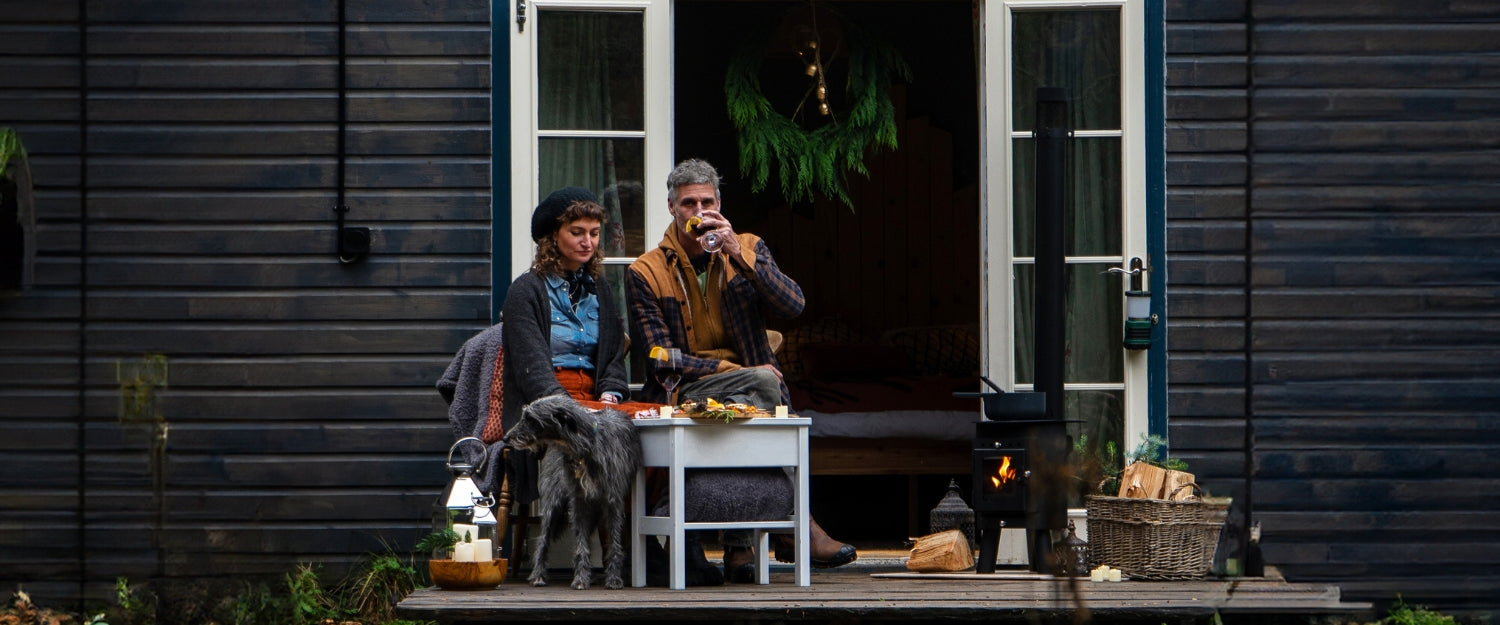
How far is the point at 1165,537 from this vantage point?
4781mm

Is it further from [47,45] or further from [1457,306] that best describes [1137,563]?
[47,45]

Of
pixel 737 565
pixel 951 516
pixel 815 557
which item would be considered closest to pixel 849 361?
pixel 951 516

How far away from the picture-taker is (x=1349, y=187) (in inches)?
237

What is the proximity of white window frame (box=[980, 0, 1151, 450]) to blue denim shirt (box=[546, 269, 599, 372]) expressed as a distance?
1.59 meters

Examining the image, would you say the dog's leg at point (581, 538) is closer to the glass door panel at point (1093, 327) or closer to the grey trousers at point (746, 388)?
the grey trousers at point (746, 388)

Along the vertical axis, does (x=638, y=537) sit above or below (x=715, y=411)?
below

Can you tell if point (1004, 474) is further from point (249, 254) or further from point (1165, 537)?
point (249, 254)

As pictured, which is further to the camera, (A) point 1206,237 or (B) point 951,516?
(A) point 1206,237

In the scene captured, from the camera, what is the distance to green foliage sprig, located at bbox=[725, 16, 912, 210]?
6051mm

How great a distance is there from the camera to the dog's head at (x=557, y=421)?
14.7ft

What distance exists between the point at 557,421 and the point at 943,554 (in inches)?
55.3

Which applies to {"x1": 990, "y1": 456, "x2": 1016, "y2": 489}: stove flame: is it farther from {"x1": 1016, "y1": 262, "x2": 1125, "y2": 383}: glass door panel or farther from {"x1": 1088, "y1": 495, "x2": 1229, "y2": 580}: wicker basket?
{"x1": 1016, "y1": 262, "x2": 1125, "y2": 383}: glass door panel

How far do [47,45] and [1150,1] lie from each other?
13.3 feet

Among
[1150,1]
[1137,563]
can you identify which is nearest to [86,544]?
[1137,563]
